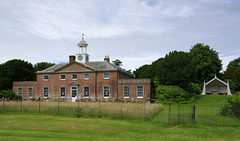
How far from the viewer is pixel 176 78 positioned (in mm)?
37156

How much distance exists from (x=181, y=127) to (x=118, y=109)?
5872 mm

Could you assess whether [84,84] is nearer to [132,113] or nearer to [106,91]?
[106,91]

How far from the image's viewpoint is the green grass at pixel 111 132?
12781 mm

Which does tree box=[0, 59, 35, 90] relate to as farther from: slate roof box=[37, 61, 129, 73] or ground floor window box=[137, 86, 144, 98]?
ground floor window box=[137, 86, 144, 98]

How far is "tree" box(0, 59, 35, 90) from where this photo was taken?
148 ft

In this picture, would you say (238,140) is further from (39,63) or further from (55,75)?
(39,63)

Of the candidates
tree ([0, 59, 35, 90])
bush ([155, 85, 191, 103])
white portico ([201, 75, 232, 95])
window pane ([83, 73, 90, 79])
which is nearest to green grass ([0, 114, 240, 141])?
bush ([155, 85, 191, 103])

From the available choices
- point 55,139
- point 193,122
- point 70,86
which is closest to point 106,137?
point 55,139

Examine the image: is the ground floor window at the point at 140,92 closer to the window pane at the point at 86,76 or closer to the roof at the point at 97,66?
the roof at the point at 97,66

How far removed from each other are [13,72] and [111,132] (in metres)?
38.1

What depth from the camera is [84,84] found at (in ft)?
136

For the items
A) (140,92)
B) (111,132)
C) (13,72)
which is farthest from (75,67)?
(111,132)

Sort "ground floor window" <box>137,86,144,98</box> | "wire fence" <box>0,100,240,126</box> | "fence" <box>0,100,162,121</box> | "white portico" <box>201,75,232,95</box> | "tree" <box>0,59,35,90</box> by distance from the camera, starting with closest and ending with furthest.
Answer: "wire fence" <box>0,100,240,126</box> < "fence" <box>0,100,162,121</box> < "ground floor window" <box>137,86,144,98</box> < "tree" <box>0,59,35,90</box> < "white portico" <box>201,75,232,95</box>

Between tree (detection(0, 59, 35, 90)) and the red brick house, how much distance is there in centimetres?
190
